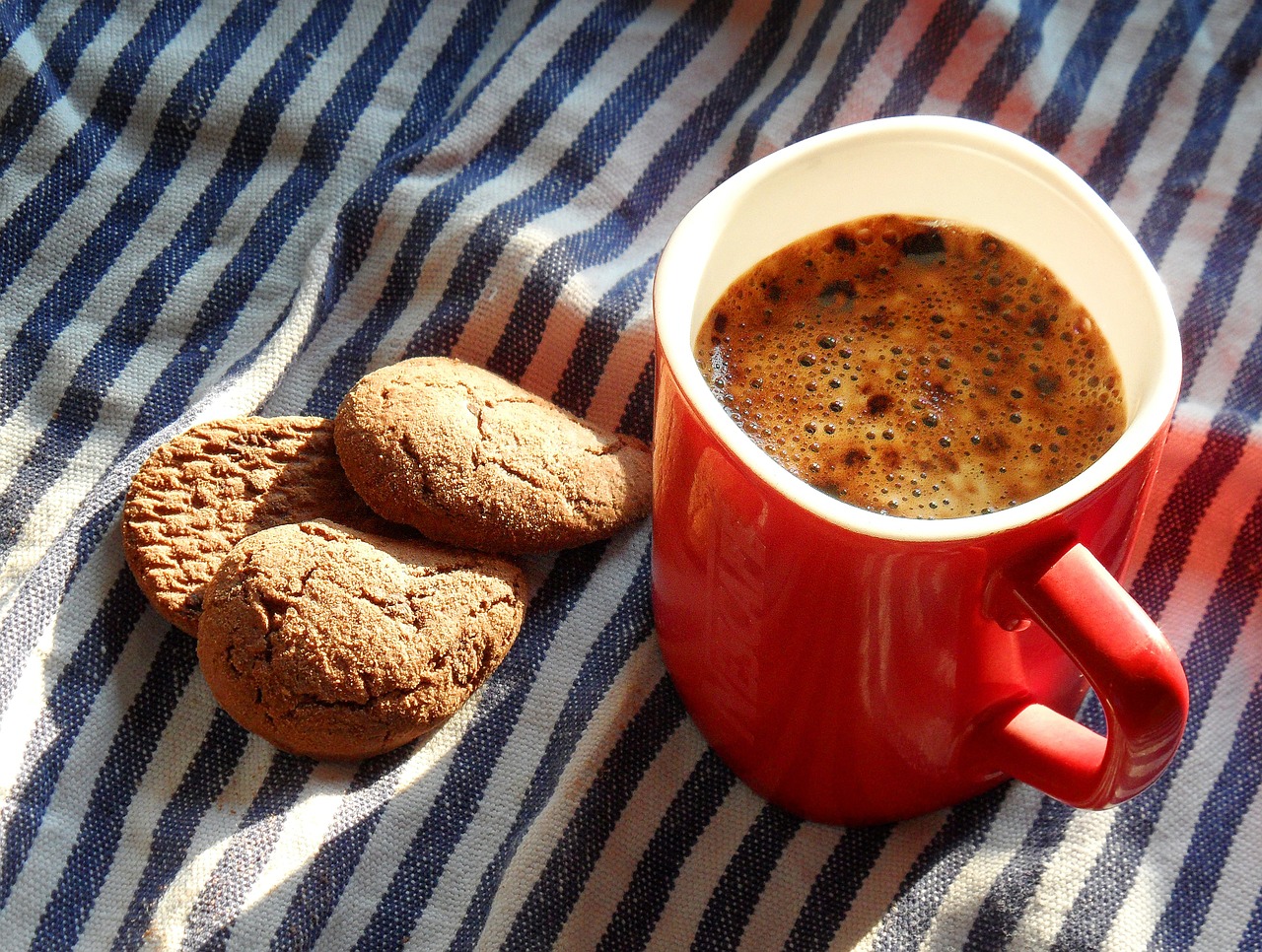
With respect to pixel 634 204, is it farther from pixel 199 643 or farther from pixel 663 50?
pixel 199 643

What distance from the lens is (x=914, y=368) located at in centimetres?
58

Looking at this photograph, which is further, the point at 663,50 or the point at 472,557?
the point at 663,50

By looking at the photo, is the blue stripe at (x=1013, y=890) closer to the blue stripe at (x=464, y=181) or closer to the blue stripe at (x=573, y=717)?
the blue stripe at (x=573, y=717)

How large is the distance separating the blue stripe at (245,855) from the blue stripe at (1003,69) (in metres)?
0.60

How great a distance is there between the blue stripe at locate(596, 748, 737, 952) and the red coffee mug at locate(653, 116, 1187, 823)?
1.7 inches

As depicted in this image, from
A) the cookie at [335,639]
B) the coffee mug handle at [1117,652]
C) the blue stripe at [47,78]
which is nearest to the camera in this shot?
the coffee mug handle at [1117,652]

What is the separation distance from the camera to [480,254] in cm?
81

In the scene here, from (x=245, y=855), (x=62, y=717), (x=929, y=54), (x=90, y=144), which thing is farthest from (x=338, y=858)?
(x=929, y=54)

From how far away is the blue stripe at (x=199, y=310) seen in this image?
79 centimetres

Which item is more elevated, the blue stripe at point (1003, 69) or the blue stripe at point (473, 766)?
the blue stripe at point (1003, 69)

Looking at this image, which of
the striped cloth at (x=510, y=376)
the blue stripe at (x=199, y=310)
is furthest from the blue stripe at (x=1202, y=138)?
the blue stripe at (x=199, y=310)

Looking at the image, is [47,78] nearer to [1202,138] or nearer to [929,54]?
[929,54]

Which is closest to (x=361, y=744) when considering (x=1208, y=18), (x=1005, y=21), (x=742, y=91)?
(x=742, y=91)

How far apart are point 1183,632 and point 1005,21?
1.39ft
